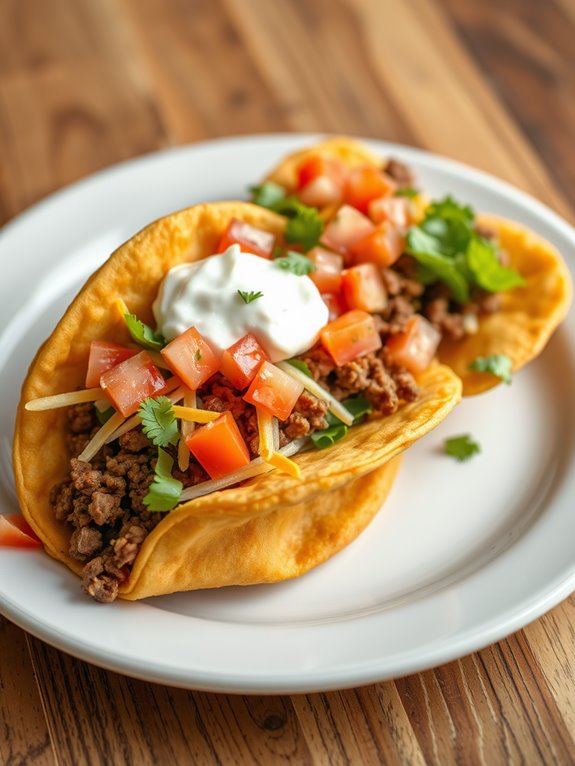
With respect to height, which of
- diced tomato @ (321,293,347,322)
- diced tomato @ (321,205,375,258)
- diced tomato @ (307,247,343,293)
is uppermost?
diced tomato @ (321,205,375,258)

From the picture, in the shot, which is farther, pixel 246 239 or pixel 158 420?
pixel 246 239

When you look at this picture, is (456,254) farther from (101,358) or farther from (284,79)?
(284,79)

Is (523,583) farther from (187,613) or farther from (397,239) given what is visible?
(397,239)

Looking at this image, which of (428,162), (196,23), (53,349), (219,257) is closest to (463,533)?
(219,257)

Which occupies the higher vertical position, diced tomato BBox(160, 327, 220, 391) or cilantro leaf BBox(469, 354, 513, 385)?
diced tomato BBox(160, 327, 220, 391)

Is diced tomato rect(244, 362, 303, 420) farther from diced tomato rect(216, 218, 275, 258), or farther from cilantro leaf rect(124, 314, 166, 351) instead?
diced tomato rect(216, 218, 275, 258)

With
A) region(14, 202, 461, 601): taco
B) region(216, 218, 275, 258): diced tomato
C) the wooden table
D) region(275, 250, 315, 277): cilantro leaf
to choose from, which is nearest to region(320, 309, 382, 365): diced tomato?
region(14, 202, 461, 601): taco

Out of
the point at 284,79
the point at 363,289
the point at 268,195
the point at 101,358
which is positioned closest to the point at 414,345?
the point at 363,289
